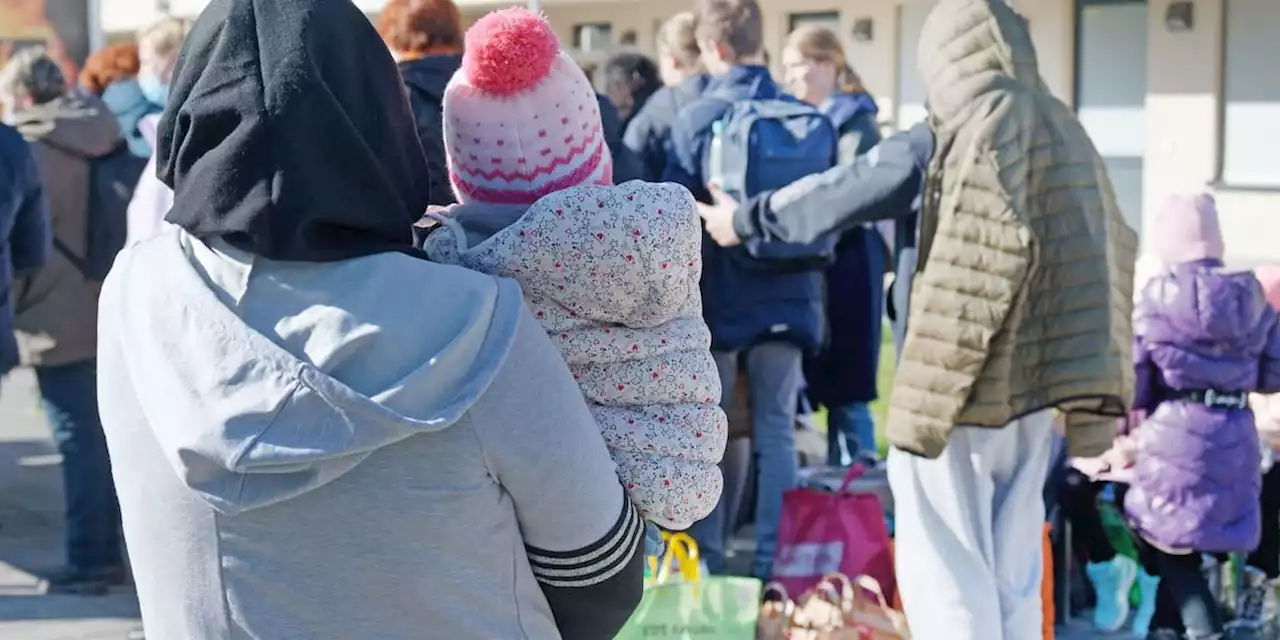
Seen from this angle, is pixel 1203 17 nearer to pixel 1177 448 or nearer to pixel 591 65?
pixel 591 65

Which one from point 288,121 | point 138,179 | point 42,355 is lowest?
point 42,355

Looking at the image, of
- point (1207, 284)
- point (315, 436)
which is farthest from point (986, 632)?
point (315, 436)

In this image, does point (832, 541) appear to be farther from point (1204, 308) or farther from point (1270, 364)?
point (1270, 364)

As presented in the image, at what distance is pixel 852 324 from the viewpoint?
7.11 metres

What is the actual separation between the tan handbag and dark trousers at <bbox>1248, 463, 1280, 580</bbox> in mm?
1783

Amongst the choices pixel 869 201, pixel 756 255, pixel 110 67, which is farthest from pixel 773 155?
pixel 110 67

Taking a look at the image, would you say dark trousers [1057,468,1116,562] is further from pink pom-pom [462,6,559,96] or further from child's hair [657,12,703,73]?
pink pom-pom [462,6,559,96]

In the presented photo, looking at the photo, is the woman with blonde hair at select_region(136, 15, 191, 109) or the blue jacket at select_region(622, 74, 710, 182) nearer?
the blue jacket at select_region(622, 74, 710, 182)

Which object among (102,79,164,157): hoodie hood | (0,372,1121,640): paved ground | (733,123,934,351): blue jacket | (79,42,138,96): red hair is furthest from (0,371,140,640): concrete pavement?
(733,123,934,351): blue jacket

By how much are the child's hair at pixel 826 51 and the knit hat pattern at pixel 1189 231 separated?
7.95 ft

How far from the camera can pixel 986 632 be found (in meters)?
4.24

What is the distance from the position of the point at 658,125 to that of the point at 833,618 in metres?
2.18

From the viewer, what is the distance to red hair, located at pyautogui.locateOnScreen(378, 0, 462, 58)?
4637 mm

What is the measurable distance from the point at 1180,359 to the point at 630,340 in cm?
369
